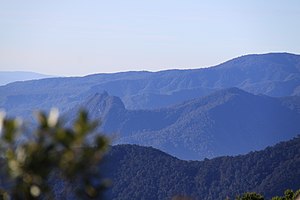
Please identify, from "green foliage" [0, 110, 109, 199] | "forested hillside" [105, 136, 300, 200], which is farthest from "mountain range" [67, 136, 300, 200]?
"green foliage" [0, 110, 109, 199]

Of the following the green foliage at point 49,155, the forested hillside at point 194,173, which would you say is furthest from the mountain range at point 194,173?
the green foliage at point 49,155

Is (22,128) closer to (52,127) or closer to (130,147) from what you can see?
(52,127)

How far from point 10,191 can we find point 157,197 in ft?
371

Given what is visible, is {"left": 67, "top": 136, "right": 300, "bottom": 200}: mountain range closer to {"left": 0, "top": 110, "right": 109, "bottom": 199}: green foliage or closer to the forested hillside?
the forested hillside

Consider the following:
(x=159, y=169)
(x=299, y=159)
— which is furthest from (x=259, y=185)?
(x=159, y=169)

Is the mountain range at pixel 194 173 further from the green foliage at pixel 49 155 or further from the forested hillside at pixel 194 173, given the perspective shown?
the green foliage at pixel 49 155

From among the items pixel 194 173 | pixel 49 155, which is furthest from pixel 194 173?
pixel 49 155

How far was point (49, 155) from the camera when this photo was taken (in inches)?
191

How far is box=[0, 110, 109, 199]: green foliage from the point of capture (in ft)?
15.4

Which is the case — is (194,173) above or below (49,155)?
below

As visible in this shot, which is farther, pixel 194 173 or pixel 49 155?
pixel 194 173

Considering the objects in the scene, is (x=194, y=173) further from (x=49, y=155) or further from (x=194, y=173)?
(x=49, y=155)

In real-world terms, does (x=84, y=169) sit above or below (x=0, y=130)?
below

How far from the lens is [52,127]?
15.7 feet
